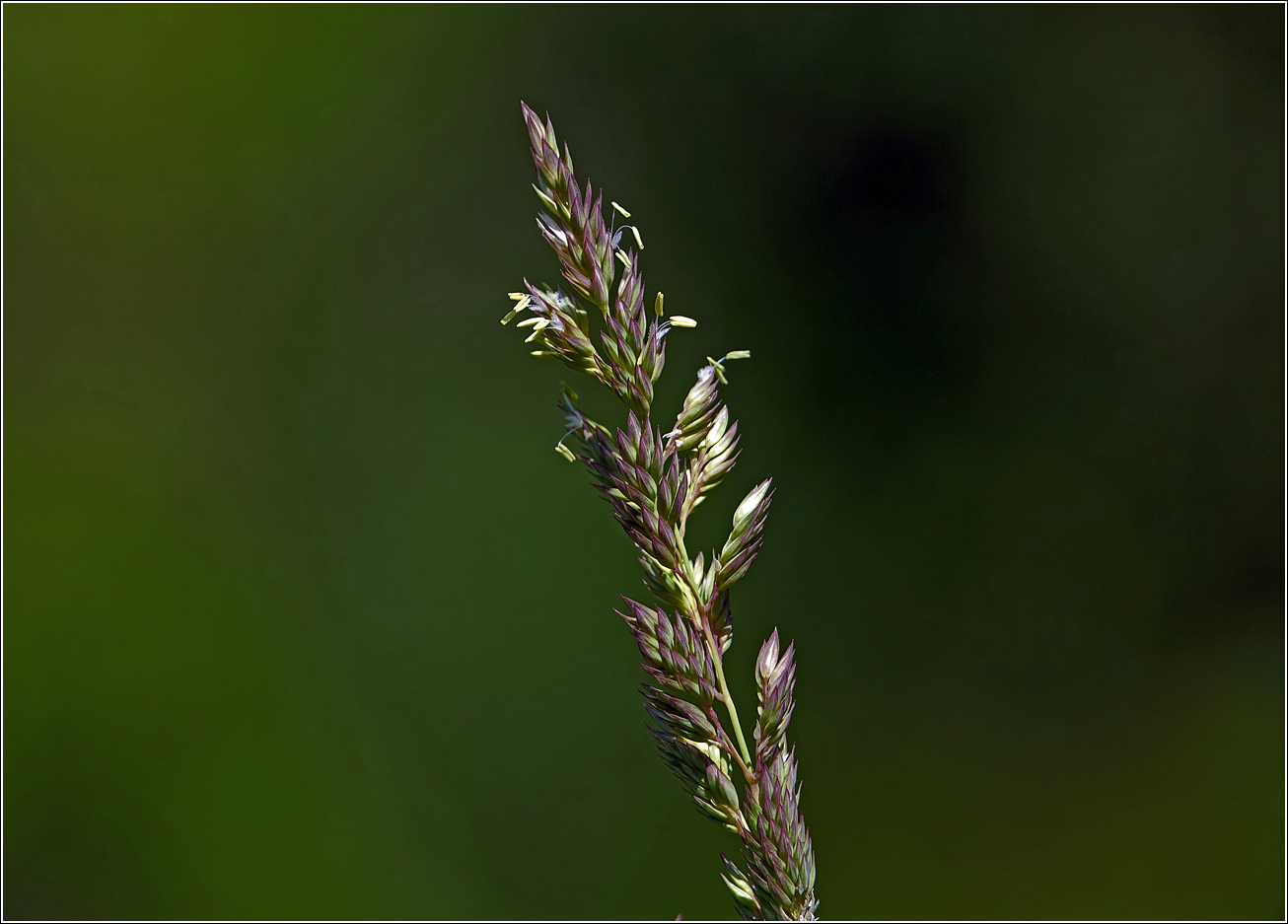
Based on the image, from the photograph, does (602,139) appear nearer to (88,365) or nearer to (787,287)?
(787,287)

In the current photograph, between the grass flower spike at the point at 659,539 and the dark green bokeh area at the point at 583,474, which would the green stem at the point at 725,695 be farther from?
the dark green bokeh area at the point at 583,474

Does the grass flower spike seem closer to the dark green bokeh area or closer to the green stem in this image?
the green stem

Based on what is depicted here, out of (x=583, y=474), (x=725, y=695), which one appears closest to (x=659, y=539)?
(x=725, y=695)

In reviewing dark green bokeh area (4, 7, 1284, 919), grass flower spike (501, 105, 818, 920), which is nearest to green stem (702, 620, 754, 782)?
grass flower spike (501, 105, 818, 920)

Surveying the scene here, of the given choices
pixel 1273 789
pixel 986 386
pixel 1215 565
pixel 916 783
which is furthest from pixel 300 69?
pixel 1273 789

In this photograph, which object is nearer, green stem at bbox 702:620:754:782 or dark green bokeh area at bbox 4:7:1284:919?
green stem at bbox 702:620:754:782

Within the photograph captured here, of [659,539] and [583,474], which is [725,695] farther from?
[583,474]

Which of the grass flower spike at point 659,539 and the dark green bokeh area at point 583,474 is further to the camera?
the dark green bokeh area at point 583,474

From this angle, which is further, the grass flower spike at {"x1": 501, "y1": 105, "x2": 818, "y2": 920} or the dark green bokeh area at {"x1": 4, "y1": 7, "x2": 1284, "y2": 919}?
the dark green bokeh area at {"x1": 4, "y1": 7, "x2": 1284, "y2": 919}

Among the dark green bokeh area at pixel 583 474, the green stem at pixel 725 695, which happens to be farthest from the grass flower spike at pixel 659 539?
the dark green bokeh area at pixel 583 474
